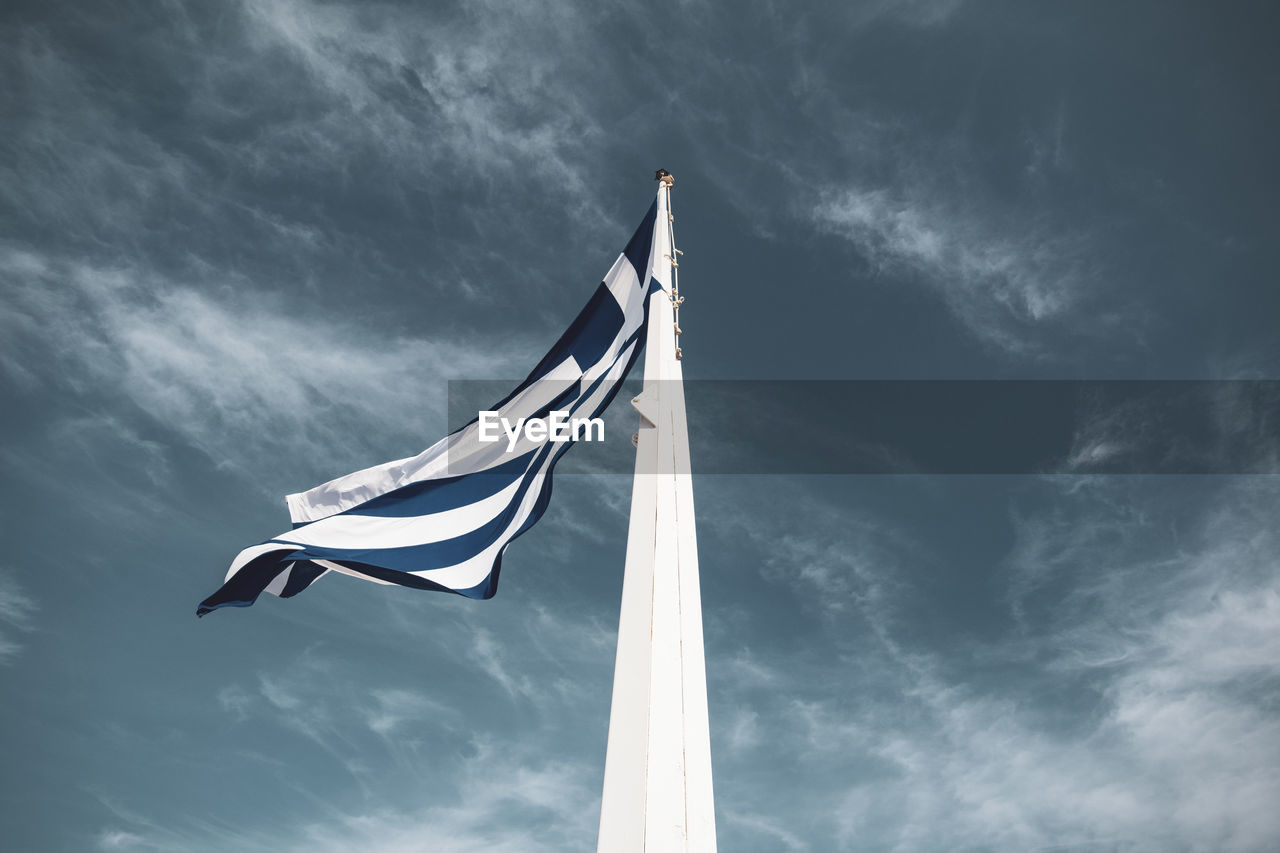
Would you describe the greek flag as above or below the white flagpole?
above

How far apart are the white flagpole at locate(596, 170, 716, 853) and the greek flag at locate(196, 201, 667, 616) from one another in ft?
7.49

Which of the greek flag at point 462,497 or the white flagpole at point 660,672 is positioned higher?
the greek flag at point 462,497

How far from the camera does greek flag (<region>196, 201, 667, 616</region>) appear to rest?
10.1m

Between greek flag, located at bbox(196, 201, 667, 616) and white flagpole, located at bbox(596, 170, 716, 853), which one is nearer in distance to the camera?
white flagpole, located at bbox(596, 170, 716, 853)

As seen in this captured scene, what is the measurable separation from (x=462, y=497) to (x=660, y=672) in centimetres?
468

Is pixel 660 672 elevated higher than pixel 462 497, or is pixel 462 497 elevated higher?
pixel 462 497

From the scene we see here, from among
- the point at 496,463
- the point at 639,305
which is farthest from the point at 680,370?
the point at 496,463

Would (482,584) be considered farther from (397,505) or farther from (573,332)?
(573,332)

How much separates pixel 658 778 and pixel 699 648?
1400mm

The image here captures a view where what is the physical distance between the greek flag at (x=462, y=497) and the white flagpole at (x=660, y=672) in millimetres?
2284

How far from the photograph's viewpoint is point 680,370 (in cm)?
1084

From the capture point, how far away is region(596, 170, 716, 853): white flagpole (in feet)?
22.9

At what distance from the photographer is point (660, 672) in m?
7.76

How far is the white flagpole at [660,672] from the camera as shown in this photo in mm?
6988
